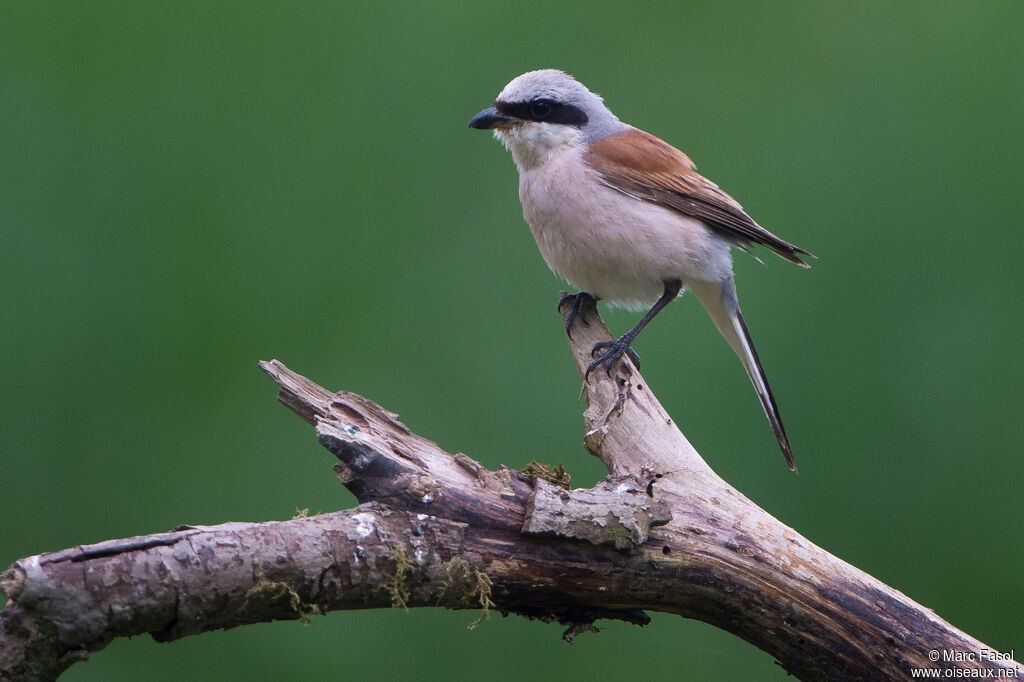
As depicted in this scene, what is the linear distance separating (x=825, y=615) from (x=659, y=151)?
5.65 feet

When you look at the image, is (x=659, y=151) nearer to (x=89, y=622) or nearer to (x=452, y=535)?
(x=452, y=535)

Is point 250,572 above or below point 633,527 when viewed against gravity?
below

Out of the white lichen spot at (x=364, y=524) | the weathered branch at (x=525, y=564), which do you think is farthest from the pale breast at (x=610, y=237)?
the white lichen spot at (x=364, y=524)

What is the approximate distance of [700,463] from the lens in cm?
212

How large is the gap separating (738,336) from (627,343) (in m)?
0.53

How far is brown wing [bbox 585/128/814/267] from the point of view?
2.88 metres

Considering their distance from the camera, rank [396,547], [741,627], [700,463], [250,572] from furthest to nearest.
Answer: [700,463], [741,627], [396,547], [250,572]

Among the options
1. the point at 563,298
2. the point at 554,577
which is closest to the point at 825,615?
the point at 554,577

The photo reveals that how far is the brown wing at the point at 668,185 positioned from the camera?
2.88 meters

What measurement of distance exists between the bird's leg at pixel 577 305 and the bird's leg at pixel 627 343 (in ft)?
0.65

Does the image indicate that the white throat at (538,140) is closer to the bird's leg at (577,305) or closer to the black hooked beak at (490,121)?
the black hooked beak at (490,121)

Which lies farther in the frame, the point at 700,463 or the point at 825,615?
the point at 700,463

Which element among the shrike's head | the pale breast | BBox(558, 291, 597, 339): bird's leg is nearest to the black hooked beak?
the shrike's head

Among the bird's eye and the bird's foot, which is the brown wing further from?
the bird's foot
